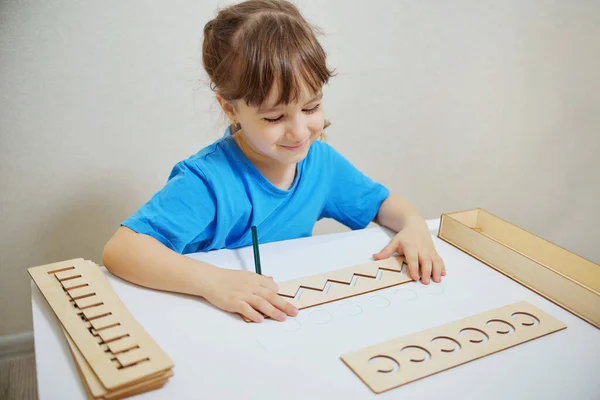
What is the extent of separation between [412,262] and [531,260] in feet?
0.50

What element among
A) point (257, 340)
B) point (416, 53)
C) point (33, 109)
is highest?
point (416, 53)

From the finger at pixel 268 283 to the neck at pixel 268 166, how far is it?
0.89 ft

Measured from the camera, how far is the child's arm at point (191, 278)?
57 cm

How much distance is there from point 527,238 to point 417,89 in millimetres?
843

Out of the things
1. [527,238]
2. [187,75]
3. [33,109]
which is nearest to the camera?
[527,238]

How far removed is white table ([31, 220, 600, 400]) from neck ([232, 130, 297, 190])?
7.9 inches

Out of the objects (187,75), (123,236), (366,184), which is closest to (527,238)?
(366,184)

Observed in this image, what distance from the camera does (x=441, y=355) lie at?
51 cm

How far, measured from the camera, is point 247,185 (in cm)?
82

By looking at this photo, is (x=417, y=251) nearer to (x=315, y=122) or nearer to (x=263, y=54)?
(x=315, y=122)

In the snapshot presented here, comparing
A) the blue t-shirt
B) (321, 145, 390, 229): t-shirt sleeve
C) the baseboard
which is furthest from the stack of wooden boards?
the baseboard

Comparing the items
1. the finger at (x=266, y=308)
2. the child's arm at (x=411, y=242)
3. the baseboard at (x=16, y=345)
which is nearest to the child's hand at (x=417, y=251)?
the child's arm at (x=411, y=242)

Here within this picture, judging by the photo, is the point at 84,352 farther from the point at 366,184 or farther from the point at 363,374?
the point at 366,184

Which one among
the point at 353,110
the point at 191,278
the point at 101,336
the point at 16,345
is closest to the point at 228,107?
the point at 191,278
